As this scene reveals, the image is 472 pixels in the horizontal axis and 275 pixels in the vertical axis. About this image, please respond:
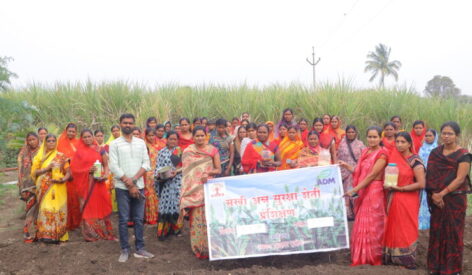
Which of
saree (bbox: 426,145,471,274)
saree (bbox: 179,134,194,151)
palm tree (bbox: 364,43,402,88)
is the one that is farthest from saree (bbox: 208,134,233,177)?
palm tree (bbox: 364,43,402,88)

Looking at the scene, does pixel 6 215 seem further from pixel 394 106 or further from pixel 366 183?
pixel 394 106

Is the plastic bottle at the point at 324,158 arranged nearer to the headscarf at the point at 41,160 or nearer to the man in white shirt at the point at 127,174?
the man in white shirt at the point at 127,174

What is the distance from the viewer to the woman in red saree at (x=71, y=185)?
5.76 metres

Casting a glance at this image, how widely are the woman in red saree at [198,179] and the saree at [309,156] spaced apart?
1.69 meters

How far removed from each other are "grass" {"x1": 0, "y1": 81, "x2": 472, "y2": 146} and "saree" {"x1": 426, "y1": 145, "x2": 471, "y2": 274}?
664 cm

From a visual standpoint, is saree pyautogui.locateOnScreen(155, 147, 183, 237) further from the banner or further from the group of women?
the banner

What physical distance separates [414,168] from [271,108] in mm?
6820

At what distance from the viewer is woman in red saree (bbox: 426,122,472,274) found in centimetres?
373

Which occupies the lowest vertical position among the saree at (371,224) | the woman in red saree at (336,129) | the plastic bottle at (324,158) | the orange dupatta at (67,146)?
the saree at (371,224)

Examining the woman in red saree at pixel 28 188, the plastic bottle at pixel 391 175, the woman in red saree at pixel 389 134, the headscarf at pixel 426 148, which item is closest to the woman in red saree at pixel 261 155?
the plastic bottle at pixel 391 175

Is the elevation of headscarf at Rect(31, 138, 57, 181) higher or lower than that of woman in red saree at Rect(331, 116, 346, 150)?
lower

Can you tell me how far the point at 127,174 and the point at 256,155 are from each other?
1.76 metres

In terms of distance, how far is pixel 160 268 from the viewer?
4.31m

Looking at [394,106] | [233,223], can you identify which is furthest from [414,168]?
[394,106]
